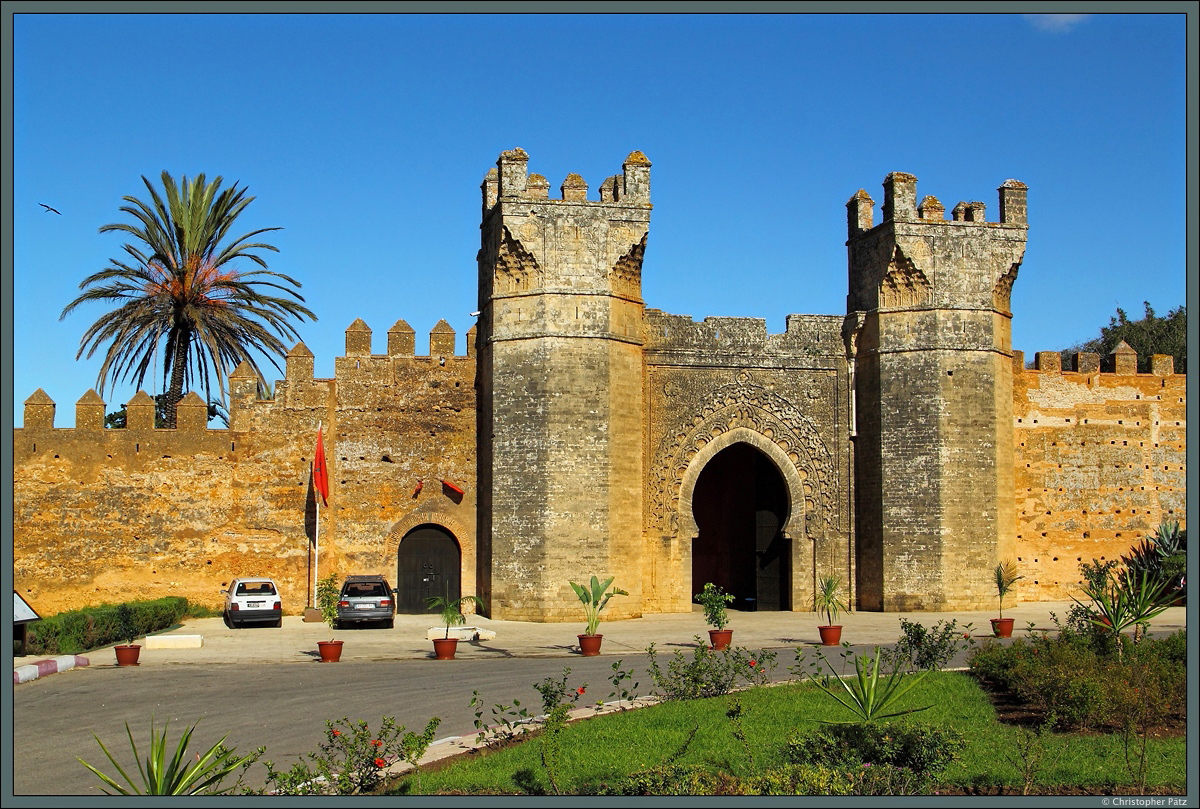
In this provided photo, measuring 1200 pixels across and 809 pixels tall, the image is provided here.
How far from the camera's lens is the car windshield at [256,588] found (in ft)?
73.8

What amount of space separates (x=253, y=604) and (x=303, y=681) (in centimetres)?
796

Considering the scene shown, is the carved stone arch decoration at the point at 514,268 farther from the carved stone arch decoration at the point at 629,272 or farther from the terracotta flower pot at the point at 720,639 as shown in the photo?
the terracotta flower pot at the point at 720,639

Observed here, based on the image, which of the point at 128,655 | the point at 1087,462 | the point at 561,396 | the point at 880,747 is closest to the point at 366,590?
the point at 561,396

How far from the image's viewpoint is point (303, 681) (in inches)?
571

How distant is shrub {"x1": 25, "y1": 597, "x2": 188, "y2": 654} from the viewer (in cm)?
1727

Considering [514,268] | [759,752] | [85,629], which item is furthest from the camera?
[514,268]

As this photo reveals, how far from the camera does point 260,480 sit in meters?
24.0

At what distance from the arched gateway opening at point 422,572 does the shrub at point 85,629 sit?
5.12m

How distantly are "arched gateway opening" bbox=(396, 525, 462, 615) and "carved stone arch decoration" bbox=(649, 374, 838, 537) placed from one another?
5160 millimetres

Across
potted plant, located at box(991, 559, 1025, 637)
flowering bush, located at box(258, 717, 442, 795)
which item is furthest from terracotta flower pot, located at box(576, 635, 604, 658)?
flowering bush, located at box(258, 717, 442, 795)

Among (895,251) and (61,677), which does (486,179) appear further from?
(61,677)

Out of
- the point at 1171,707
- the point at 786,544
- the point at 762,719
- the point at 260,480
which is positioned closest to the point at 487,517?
the point at 260,480

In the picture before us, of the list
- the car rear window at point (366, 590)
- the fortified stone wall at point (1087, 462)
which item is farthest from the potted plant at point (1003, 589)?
the car rear window at point (366, 590)

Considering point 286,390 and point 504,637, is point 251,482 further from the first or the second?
point 504,637
